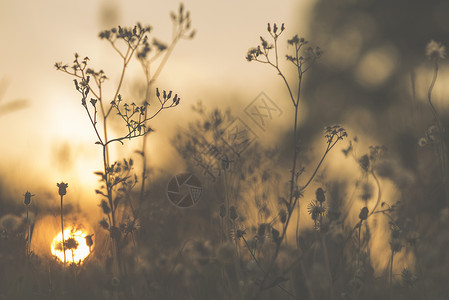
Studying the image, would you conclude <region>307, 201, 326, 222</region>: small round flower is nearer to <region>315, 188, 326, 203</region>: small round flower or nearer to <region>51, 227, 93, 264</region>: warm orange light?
<region>315, 188, 326, 203</region>: small round flower

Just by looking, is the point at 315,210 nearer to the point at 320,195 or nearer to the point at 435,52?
the point at 320,195

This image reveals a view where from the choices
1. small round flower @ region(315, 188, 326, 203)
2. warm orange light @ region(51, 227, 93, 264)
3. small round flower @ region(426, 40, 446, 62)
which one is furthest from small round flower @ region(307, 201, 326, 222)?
warm orange light @ region(51, 227, 93, 264)

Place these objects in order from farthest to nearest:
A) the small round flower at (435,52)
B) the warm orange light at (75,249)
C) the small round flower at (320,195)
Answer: the warm orange light at (75,249)
the small round flower at (435,52)
the small round flower at (320,195)

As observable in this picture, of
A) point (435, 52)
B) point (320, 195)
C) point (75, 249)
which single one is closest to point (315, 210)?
point (320, 195)

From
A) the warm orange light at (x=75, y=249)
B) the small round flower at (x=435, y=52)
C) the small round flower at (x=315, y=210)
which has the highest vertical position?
the small round flower at (x=435, y=52)

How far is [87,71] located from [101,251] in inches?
57.6

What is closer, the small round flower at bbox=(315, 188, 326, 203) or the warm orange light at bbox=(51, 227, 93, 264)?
the small round flower at bbox=(315, 188, 326, 203)

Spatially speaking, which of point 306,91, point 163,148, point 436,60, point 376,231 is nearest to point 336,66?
point 306,91

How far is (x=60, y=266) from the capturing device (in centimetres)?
388

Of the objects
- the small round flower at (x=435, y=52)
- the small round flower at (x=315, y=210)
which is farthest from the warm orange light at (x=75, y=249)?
the small round flower at (x=435, y=52)

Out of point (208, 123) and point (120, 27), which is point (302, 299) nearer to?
point (208, 123)

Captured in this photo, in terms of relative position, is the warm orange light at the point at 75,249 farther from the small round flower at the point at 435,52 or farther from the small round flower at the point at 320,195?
the small round flower at the point at 435,52

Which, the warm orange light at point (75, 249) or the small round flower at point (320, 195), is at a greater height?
the warm orange light at point (75, 249)

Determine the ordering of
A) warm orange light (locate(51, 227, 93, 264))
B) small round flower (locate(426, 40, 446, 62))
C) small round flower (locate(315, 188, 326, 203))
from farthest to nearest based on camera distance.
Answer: warm orange light (locate(51, 227, 93, 264))
small round flower (locate(426, 40, 446, 62))
small round flower (locate(315, 188, 326, 203))
